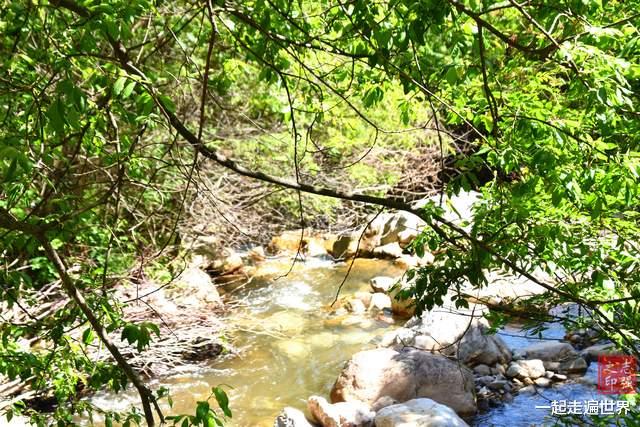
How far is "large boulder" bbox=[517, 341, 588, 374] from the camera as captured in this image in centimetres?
646

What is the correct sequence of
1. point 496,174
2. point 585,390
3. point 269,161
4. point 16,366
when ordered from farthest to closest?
point 269,161, point 585,390, point 496,174, point 16,366

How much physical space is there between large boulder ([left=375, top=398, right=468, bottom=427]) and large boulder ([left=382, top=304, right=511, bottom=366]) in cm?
152

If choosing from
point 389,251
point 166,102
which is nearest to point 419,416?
point 166,102

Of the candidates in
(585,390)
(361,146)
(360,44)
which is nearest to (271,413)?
(585,390)

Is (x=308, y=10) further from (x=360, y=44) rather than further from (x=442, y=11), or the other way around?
(x=442, y=11)

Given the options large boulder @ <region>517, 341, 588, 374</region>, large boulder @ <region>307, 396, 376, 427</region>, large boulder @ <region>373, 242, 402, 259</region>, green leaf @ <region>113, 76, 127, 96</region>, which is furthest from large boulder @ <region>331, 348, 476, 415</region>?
large boulder @ <region>373, 242, 402, 259</region>

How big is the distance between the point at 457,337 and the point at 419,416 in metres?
2.16

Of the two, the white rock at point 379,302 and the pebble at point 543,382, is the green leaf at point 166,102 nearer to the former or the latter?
the pebble at point 543,382

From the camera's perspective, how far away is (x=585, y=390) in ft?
19.5

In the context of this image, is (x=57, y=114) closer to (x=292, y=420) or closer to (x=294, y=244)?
(x=292, y=420)

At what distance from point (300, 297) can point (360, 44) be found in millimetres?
7128

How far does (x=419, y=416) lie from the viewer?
4.86m

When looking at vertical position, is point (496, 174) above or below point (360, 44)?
below

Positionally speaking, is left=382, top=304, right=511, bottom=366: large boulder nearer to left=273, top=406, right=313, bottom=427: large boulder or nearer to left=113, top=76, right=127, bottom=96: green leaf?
left=273, top=406, right=313, bottom=427: large boulder
